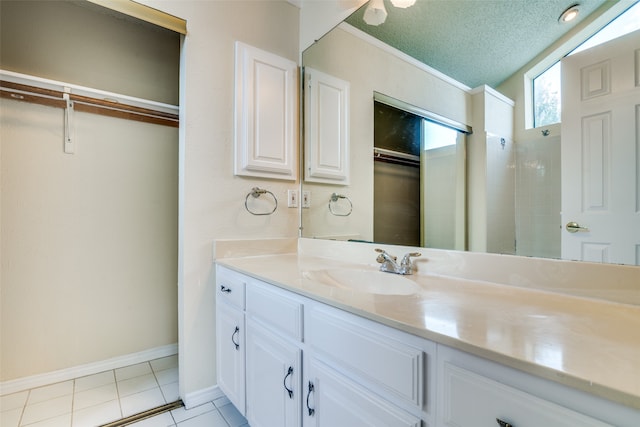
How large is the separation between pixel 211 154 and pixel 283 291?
0.94 m

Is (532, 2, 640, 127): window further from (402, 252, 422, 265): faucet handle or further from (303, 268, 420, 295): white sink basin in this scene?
(303, 268, 420, 295): white sink basin

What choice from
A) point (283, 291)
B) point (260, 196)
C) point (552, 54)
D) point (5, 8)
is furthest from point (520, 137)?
point (5, 8)

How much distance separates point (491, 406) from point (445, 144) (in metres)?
1.05

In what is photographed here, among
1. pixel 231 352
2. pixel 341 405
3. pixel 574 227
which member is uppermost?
pixel 574 227

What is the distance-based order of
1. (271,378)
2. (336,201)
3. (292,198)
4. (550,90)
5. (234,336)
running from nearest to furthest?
(550,90), (271,378), (234,336), (336,201), (292,198)

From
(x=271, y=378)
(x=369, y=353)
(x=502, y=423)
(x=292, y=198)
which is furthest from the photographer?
(x=292, y=198)

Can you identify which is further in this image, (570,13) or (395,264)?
(395,264)

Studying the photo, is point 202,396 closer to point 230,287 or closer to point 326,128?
point 230,287

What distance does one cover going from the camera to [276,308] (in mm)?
1064

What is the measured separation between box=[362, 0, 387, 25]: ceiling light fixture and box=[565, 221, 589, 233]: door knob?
1.26 metres

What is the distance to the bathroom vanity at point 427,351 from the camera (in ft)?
1.50

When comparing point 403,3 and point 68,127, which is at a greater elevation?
point 403,3

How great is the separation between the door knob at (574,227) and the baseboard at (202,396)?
1.79m

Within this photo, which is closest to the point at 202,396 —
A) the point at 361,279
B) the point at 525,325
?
the point at 361,279
